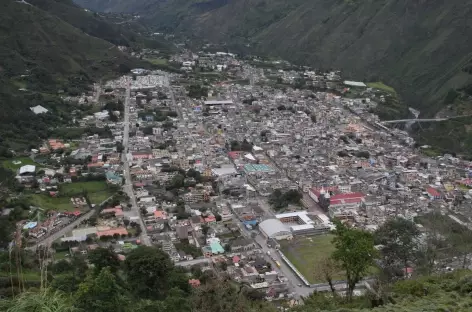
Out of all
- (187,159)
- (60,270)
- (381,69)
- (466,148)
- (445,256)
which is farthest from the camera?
(381,69)

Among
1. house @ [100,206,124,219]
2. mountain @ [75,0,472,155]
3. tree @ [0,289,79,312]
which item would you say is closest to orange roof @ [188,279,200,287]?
house @ [100,206,124,219]

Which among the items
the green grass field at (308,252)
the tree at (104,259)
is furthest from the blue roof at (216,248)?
the tree at (104,259)

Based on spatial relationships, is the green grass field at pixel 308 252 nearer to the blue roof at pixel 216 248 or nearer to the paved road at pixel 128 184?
the blue roof at pixel 216 248

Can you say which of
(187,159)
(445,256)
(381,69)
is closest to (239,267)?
(445,256)

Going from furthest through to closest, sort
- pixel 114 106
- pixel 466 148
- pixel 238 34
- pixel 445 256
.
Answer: pixel 238 34 < pixel 114 106 < pixel 466 148 < pixel 445 256

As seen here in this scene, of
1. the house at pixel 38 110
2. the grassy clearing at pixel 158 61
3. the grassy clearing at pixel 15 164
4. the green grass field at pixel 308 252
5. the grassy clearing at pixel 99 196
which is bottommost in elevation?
the green grass field at pixel 308 252

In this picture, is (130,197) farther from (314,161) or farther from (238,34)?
(238,34)

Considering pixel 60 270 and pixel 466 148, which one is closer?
pixel 60 270
